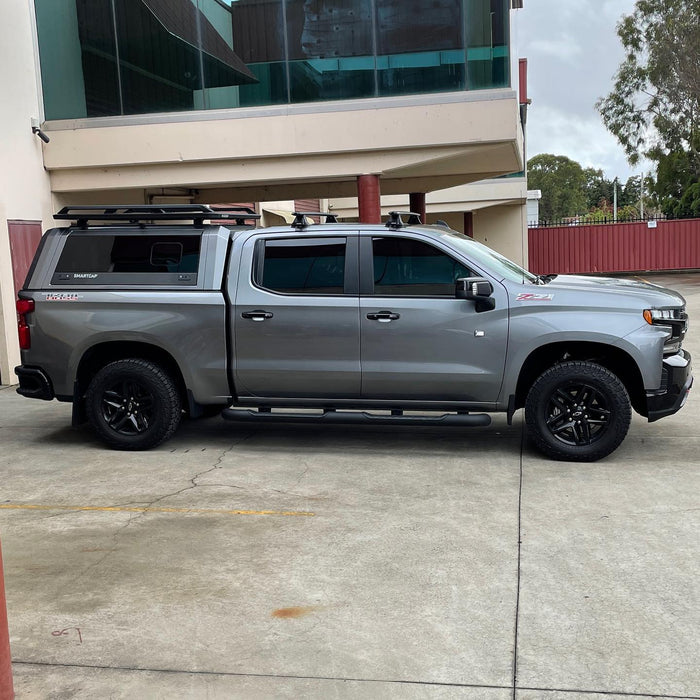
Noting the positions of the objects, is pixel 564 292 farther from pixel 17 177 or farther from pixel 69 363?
pixel 17 177

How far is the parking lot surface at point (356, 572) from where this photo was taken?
369 cm

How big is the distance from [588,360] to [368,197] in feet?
22.7

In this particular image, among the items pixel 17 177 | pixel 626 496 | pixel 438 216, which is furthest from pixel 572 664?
pixel 438 216

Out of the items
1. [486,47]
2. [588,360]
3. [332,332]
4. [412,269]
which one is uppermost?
[486,47]

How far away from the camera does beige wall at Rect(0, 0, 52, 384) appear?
11.6m

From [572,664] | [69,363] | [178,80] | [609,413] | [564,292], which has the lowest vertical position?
[572,664]

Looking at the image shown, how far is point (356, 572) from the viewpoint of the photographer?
475 cm

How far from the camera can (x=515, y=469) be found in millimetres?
6852

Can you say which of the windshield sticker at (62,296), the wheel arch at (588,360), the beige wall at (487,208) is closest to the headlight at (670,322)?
the wheel arch at (588,360)

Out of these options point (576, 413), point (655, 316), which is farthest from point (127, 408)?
point (655, 316)

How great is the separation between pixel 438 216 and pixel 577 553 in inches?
996

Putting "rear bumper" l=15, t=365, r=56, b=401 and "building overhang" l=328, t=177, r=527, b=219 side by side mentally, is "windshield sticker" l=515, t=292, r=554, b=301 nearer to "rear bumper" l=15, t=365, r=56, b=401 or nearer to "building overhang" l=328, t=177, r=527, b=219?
"rear bumper" l=15, t=365, r=56, b=401

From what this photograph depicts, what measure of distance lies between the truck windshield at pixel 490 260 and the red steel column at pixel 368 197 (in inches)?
218

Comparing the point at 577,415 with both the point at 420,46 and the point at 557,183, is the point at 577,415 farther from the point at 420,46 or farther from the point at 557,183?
the point at 557,183
